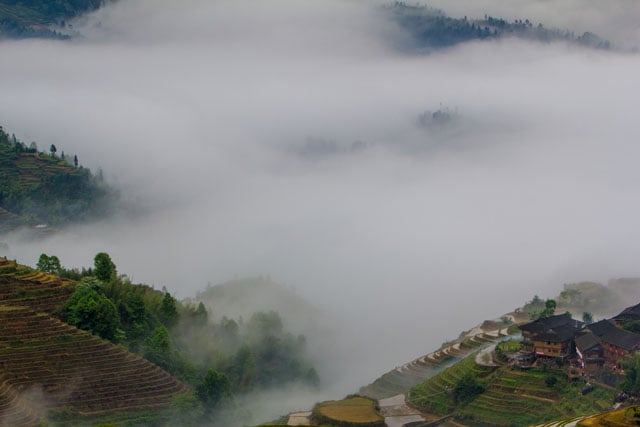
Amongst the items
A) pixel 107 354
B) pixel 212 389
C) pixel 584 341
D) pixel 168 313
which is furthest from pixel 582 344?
pixel 168 313

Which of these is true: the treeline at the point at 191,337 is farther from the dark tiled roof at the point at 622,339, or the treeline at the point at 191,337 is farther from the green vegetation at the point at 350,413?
the dark tiled roof at the point at 622,339

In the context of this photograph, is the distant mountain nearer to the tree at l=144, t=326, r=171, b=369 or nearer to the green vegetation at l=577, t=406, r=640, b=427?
the tree at l=144, t=326, r=171, b=369

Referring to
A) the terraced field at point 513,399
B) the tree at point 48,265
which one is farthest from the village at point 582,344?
the tree at point 48,265

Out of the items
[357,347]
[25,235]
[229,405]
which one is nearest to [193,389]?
[229,405]

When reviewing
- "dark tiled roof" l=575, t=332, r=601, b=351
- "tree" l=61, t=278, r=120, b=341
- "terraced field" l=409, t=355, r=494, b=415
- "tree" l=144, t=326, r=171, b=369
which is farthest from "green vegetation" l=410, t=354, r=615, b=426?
"tree" l=61, t=278, r=120, b=341

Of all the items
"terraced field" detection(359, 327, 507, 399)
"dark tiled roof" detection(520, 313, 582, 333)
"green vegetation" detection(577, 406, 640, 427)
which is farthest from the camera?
"terraced field" detection(359, 327, 507, 399)

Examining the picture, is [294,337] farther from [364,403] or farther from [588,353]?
[588,353]
